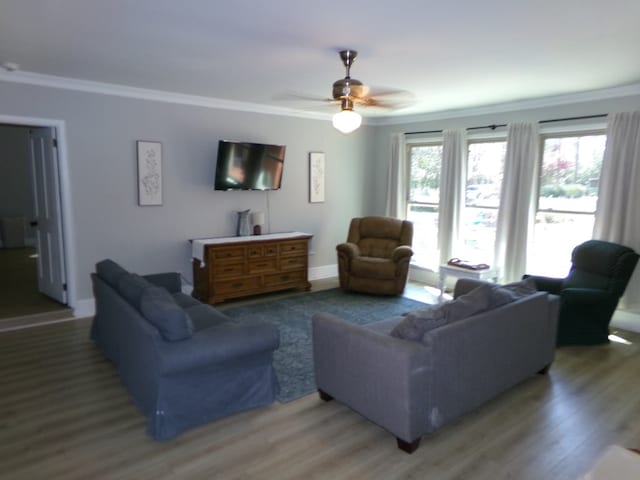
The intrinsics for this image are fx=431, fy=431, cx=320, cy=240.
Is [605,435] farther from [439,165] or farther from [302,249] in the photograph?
[439,165]

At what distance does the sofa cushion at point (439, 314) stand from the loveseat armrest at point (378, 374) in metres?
0.08

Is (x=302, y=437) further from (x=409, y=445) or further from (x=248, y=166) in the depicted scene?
(x=248, y=166)

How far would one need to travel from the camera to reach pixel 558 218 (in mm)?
5250

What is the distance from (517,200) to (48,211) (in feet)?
18.3

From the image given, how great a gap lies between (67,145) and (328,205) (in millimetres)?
3666

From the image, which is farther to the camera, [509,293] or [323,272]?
[323,272]

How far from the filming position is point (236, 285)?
17.8ft

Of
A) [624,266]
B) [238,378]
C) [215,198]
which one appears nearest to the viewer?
[238,378]

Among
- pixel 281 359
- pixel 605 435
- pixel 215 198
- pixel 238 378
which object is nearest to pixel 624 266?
pixel 605 435

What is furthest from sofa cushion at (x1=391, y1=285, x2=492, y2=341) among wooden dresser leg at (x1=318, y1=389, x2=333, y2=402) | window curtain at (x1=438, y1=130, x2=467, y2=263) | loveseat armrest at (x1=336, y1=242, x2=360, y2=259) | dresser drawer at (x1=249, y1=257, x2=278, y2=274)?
window curtain at (x1=438, y1=130, x2=467, y2=263)

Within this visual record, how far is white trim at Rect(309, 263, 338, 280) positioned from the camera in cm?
680

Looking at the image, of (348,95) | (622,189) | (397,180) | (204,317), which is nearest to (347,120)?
(348,95)

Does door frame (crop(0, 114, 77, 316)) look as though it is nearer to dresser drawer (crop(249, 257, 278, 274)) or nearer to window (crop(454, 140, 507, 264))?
dresser drawer (crop(249, 257, 278, 274))

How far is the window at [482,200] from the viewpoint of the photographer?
5.85 meters
